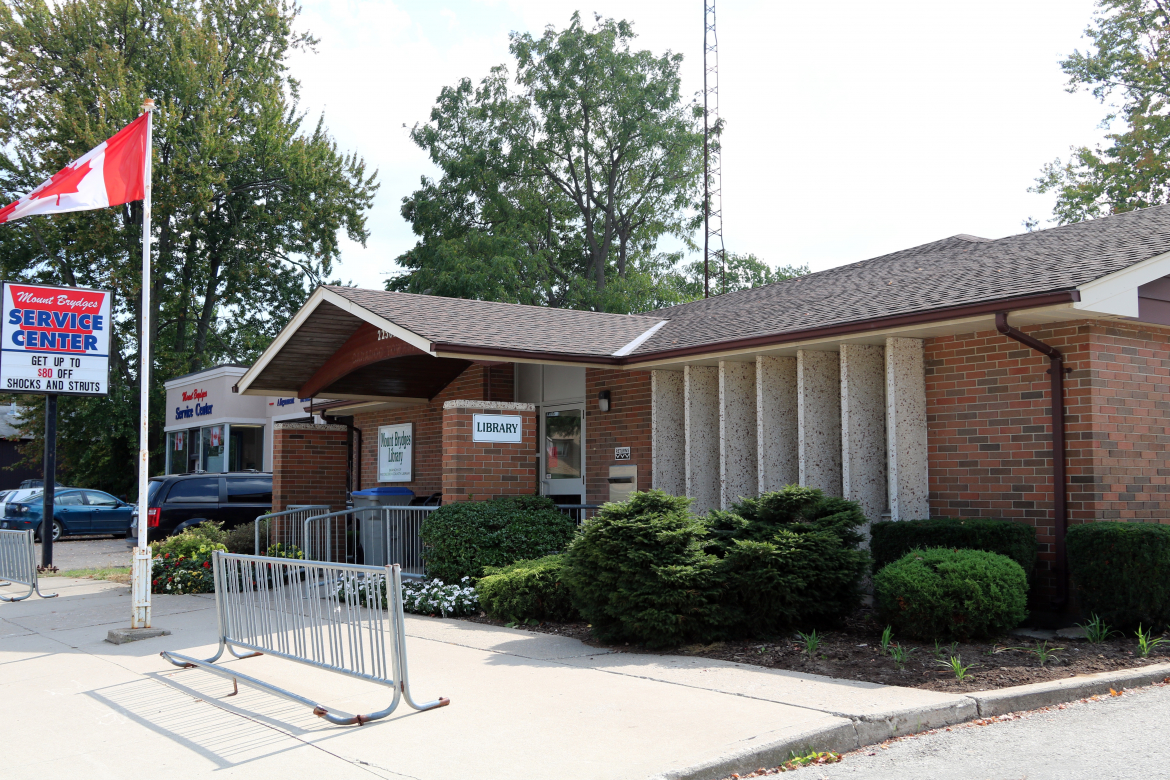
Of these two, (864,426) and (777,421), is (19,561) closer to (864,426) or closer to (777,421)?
(777,421)

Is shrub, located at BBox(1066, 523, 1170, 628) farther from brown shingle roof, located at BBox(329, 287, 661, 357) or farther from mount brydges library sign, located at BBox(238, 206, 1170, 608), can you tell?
brown shingle roof, located at BBox(329, 287, 661, 357)

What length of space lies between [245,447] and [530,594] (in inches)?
921

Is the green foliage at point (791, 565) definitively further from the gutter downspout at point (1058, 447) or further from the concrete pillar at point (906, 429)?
the gutter downspout at point (1058, 447)

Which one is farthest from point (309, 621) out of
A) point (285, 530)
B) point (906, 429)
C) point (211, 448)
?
point (211, 448)

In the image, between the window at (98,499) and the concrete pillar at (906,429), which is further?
the window at (98,499)

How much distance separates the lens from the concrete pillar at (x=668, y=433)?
12680 millimetres

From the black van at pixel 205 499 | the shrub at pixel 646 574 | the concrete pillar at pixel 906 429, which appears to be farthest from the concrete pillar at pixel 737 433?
the black van at pixel 205 499

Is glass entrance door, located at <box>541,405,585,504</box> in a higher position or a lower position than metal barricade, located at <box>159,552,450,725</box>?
higher

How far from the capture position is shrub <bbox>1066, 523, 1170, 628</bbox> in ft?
25.2

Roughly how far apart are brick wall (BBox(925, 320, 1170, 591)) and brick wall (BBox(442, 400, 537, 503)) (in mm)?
5020

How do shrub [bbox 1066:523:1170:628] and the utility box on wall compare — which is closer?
shrub [bbox 1066:523:1170:628]

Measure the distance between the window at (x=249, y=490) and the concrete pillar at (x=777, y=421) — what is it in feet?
37.8

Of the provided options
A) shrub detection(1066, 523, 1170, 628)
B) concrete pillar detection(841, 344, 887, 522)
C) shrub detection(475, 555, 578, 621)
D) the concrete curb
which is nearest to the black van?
shrub detection(475, 555, 578, 621)

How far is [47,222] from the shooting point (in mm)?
34125
